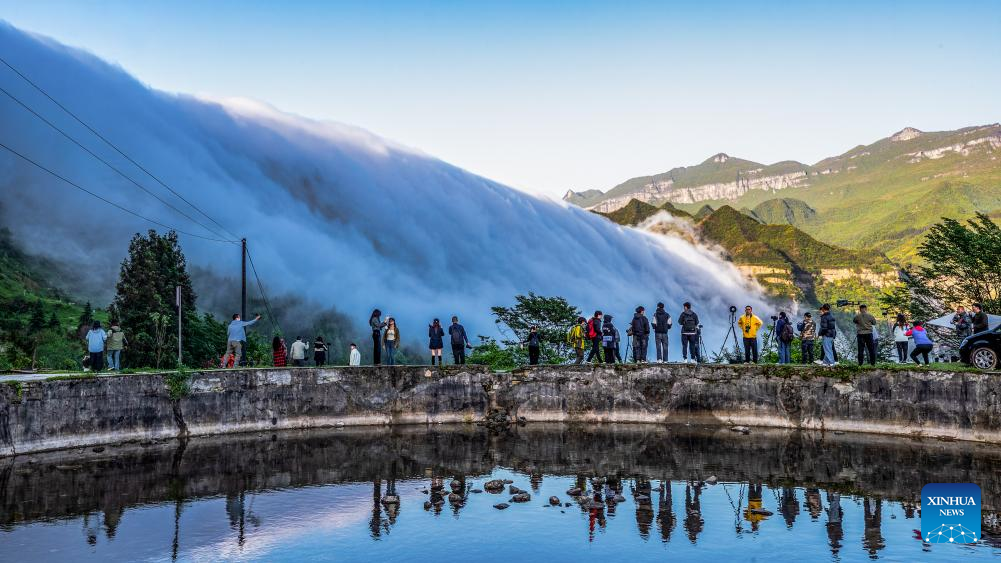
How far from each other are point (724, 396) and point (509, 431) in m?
8.93

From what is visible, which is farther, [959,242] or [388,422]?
[959,242]

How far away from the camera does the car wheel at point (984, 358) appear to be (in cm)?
2688

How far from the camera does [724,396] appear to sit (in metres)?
31.8

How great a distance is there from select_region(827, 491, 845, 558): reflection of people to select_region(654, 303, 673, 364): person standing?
11107 millimetres

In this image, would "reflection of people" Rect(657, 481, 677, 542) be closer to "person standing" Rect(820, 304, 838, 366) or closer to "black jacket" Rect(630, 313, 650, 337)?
"person standing" Rect(820, 304, 838, 366)

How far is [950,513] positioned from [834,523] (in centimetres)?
318

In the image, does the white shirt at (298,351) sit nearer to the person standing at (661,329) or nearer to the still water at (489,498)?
the still water at (489,498)

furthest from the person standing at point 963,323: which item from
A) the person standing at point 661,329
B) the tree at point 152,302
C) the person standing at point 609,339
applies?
the tree at point 152,302

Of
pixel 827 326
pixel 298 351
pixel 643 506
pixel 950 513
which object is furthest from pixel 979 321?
pixel 298 351

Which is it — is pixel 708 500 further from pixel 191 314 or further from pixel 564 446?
pixel 191 314

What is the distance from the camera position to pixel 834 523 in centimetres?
1819

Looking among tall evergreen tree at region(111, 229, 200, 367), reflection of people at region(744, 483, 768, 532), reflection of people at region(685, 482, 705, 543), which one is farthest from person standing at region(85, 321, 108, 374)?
tall evergreen tree at region(111, 229, 200, 367)

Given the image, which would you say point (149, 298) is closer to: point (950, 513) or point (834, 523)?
point (834, 523)

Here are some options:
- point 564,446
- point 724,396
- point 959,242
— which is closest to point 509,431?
point 564,446
